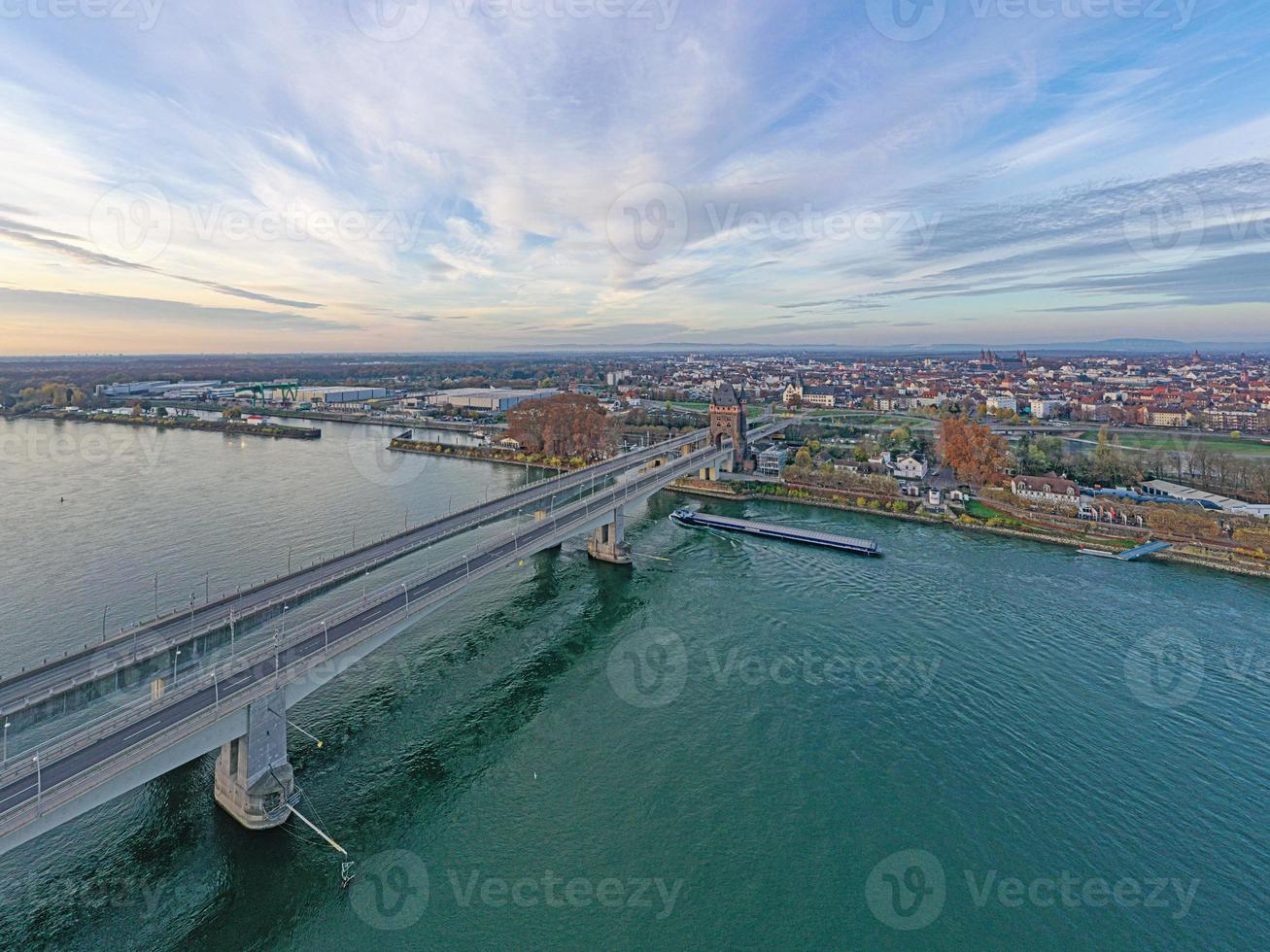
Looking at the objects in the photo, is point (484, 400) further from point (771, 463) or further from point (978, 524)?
point (978, 524)

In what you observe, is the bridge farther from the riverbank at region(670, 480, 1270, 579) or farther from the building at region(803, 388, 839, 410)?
the building at region(803, 388, 839, 410)

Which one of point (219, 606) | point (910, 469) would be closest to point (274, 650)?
point (219, 606)

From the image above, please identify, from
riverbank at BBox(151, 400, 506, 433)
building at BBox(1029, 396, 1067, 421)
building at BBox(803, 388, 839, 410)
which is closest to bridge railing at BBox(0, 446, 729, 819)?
riverbank at BBox(151, 400, 506, 433)

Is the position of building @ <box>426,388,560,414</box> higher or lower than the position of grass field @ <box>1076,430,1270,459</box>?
higher

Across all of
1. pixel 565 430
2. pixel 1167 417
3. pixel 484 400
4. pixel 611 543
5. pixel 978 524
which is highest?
pixel 484 400

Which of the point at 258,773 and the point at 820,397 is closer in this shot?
the point at 258,773

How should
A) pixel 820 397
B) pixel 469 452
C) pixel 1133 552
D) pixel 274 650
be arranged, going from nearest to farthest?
pixel 274 650, pixel 1133 552, pixel 469 452, pixel 820 397

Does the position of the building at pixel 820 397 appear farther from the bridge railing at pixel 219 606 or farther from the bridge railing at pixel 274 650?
the bridge railing at pixel 219 606
